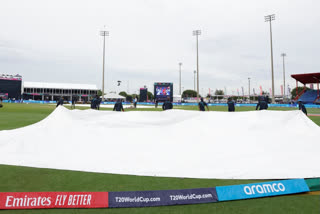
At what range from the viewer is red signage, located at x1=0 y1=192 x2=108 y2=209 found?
2562mm

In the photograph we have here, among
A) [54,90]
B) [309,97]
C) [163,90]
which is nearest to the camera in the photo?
[309,97]

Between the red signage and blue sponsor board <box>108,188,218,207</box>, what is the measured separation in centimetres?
19

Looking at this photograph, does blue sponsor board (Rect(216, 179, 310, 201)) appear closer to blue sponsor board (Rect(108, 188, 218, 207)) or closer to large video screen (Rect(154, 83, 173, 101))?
blue sponsor board (Rect(108, 188, 218, 207))

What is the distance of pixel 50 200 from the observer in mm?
2611

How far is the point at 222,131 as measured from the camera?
5508mm

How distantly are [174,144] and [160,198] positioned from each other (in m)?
2.40

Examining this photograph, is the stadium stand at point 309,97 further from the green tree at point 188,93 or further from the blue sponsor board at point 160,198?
the green tree at point 188,93

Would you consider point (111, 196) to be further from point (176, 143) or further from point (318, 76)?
point (318, 76)

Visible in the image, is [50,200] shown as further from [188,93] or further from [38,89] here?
[188,93]

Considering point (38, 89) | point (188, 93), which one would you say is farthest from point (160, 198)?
point (188, 93)

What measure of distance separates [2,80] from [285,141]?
91.6 metres

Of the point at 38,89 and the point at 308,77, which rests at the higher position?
the point at 38,89

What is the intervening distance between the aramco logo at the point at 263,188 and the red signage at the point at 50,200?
2.14 meters

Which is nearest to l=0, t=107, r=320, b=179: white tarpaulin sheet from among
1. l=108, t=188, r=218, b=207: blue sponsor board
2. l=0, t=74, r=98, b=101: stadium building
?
l=108, t=188, r=218, b=207: blue sponsor board
